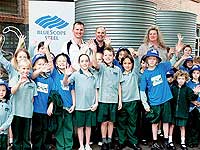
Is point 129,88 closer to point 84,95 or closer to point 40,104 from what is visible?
point 84,95

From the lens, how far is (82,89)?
433 centimetres

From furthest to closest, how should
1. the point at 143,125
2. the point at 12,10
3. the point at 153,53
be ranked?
the point at 12,10 < the point at 143,125 < the point at 153,53

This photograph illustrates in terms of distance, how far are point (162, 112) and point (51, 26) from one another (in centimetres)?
234

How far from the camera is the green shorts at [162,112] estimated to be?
4.64 metres

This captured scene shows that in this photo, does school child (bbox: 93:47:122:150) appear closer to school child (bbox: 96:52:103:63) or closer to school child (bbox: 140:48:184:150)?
school child (bbox: 96:52:103:63)

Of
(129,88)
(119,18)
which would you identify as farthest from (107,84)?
(119,18)

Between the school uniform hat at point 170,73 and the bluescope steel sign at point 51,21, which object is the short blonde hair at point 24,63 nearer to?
the bluescope steel sign at point 51,21

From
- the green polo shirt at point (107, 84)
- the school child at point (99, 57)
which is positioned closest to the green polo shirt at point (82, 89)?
the green polo shirt at point (107, 84)

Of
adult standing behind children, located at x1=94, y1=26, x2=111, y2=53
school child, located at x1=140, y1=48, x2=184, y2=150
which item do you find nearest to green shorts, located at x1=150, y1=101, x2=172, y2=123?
school child, located at x1=140, y1=48, x2=184, y2=150

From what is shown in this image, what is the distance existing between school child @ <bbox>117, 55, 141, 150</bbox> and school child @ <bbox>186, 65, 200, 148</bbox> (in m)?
0.93

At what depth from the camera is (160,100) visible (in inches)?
183

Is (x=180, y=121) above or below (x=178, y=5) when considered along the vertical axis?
below

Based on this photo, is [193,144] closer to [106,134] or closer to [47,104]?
[106,134]

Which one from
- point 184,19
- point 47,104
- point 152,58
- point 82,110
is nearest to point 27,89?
point 47,104
